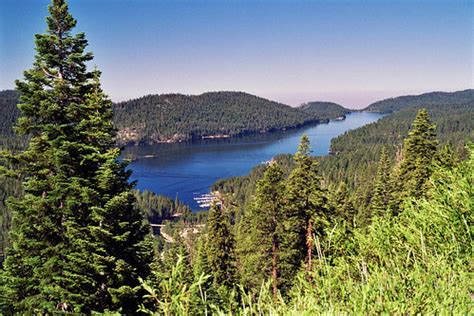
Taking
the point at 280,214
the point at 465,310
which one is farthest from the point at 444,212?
the point at 280,214

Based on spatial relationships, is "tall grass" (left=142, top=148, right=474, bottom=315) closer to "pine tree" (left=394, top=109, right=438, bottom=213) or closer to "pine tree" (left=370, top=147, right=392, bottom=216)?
"pine tree" (left=394, top=109, right=438, bottom=213)

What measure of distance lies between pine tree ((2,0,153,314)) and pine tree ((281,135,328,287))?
970 centimetres

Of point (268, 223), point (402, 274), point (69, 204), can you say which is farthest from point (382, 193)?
point (402, 274)

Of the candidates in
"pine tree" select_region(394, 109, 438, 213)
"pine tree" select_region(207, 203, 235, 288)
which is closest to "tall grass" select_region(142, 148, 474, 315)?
"pine tree" select_region(394, 109, 438, 213)

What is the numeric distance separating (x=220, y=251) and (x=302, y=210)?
1069 centimetres

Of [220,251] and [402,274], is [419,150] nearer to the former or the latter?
[220,251]

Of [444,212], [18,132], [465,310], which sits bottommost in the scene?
[465,310]

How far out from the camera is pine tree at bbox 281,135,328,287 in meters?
20.9

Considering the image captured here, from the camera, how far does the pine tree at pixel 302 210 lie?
20922 millimetres

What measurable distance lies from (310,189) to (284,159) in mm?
166899

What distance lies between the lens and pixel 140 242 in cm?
1401

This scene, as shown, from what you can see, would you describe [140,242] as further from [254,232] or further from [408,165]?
[408,165]

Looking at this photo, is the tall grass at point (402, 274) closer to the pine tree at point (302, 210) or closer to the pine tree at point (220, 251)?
the pine tree at point (302, 210)

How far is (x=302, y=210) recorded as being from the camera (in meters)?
21.1
